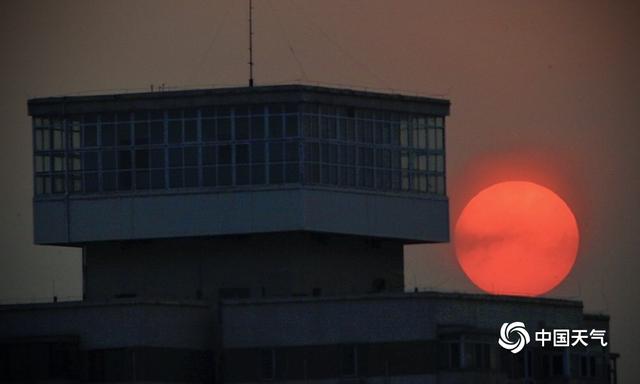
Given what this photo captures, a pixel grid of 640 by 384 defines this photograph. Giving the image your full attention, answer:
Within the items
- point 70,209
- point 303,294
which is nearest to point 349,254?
point 303,294

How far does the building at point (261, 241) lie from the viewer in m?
129

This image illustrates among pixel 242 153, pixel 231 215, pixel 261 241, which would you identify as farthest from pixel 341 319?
pixel 242 153

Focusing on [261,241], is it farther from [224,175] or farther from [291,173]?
[224,175]

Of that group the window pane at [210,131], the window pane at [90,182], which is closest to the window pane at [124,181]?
the window pane at [90,182]

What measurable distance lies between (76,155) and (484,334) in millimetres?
23931

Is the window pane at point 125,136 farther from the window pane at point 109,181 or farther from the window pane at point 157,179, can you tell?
the window pane at point 157,179

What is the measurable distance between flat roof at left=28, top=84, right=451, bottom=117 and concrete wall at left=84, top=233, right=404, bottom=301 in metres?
6.85

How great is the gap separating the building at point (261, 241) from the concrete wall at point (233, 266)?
0.07 meters

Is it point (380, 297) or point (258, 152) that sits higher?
point (258, 152)

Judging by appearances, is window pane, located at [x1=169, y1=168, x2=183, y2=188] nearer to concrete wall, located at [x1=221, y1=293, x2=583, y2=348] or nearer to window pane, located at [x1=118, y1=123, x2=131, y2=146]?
window pane, located at [x1=118, y1=123, x2=131, y2=146]

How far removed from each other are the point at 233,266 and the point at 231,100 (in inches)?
326

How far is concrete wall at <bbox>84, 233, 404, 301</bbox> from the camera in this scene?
136 m

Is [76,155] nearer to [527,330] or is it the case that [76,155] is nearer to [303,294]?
[303,294]

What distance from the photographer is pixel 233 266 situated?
13675 cm
